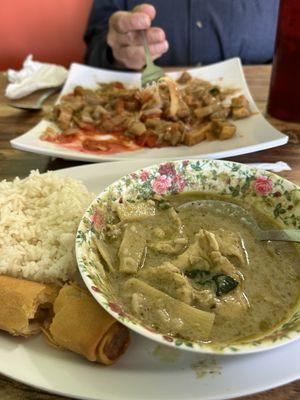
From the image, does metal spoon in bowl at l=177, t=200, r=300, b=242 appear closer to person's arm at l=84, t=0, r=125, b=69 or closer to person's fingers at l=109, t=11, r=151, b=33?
person's fingers at l=109, t=11, r=151, b=33

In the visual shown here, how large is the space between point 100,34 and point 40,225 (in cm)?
173

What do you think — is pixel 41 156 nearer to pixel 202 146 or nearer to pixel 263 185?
pixel 202 146

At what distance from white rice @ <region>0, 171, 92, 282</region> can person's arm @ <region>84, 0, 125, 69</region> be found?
1375 mm

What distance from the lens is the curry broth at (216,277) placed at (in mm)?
878

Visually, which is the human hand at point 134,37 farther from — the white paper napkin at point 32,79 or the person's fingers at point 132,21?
the white paper napkin at point 32,79

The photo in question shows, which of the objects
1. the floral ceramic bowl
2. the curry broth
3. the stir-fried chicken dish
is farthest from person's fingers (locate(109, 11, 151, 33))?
the curry broth

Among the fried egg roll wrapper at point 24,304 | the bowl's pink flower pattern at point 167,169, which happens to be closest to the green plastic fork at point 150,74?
the bowl's pink flower pattern at point 167,169

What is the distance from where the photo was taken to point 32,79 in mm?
A: 2195

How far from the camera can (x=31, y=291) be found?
3.12 feet

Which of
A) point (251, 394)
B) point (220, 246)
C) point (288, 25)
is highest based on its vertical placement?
point (288, 25)

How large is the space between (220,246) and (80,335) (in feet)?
1.10

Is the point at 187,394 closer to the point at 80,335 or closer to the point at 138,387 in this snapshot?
the point at 138,387

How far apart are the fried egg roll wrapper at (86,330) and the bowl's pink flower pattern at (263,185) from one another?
49 centimetres

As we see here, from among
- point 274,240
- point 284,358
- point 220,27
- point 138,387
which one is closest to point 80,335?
point 138,387
